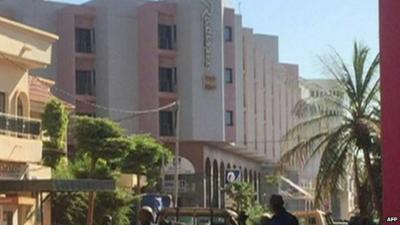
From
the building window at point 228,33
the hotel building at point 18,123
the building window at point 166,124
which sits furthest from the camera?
the building window at point 228,33

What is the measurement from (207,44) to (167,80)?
4136 mm

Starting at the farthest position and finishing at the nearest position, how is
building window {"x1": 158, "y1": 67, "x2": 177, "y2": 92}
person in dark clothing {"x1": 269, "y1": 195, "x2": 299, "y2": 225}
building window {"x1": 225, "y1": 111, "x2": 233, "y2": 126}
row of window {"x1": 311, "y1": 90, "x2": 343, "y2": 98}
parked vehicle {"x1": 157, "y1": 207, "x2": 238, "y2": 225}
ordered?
building window {"x1": 225, "y1": 111, "x2": 233, "y2": 126}
building window {"x1": 158, "y1": 67, "x2": 177, "y2": 92}
row of window {"x1": 311, "y1": 90, "x2": 343, "y2": 98}
parked vehicle {"x1": 157, "y1": 207, "x2": 238, "y2": 225}
person in dark clothing {"x1": 269, "y1": 195, "x2": 299, "y2": 225}

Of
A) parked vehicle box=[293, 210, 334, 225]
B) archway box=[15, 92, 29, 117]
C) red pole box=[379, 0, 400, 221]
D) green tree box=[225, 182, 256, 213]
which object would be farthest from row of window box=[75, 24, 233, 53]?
red pole box=[379, 0, 400, 221]

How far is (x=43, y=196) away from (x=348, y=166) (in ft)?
34.5

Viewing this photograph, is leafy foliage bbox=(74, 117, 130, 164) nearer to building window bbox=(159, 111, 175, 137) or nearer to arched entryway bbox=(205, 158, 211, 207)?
building window bbox=(159, 111, 175, 137)

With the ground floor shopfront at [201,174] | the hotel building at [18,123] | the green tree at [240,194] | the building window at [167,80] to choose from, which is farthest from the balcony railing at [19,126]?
the building window at [167,80]

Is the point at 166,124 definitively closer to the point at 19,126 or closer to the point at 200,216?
the point at 19,126

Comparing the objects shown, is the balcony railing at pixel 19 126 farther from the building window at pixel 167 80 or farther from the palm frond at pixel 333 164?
the building window at pixel 167 80

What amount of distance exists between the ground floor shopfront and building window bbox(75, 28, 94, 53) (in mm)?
9776

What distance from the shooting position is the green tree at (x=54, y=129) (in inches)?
1325

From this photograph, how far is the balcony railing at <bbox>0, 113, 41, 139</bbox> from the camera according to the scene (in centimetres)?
2900

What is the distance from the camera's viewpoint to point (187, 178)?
7038cm

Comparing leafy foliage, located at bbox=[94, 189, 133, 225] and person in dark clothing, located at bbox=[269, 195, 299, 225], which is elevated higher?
person in dark clothing, located at bbox=[269, 195, 299, 225]

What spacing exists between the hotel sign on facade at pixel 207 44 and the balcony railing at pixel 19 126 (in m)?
38.1
